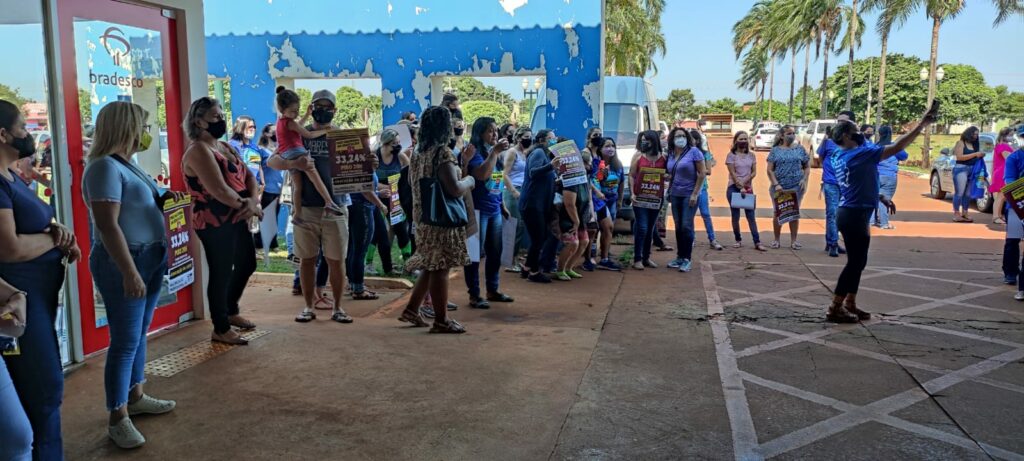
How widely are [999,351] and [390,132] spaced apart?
5.92 metres

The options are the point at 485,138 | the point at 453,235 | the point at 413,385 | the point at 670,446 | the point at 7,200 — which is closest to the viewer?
the point at 7,200

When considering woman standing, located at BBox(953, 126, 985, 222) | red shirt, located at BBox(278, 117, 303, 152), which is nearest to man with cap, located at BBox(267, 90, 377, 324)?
red shirt, located at BBox(278, 117, 303, 152)

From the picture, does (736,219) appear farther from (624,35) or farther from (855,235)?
(624,35)

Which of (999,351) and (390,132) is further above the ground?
(390,132)

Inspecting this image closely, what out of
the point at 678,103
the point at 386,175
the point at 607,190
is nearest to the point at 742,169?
the point at 607,190

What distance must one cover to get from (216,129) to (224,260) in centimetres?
87

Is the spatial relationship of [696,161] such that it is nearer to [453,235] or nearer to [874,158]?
[874,158]

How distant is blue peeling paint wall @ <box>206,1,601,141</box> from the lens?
481 inches

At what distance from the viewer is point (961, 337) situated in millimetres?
6270

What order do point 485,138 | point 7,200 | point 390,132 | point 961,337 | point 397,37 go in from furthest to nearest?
point 397,37 → point 390,132 → point 485,138 → point 961,337 → point 7,200

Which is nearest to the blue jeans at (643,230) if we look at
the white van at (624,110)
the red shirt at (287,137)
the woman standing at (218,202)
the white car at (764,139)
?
Answer: the white van at (624,110)

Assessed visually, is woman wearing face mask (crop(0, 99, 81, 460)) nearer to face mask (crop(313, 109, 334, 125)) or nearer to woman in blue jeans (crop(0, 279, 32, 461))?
woman in blue jeans (crop(0, 279, 32, 461))

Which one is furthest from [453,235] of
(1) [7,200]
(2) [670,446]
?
(1) [7,200]

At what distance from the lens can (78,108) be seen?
4.92 metres
